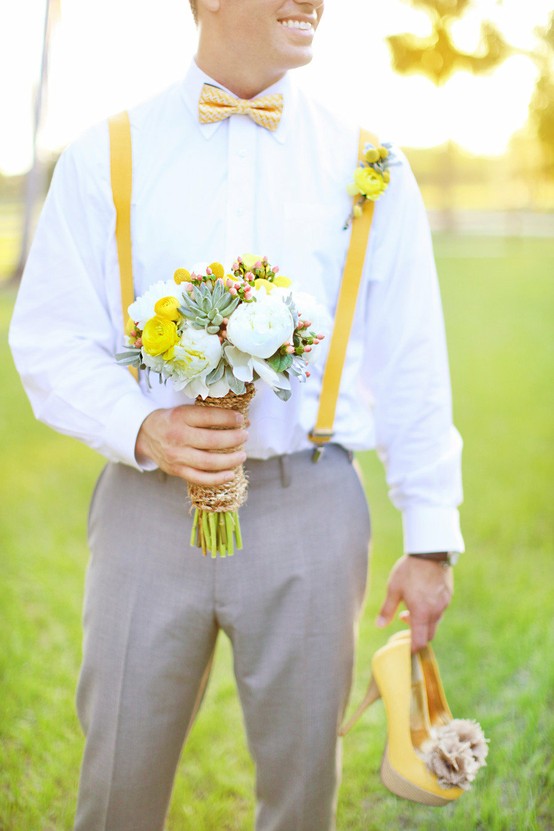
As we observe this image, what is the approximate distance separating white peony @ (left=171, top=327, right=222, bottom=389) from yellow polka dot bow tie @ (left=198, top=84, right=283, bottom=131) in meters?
0.59

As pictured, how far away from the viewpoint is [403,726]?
2004 mm

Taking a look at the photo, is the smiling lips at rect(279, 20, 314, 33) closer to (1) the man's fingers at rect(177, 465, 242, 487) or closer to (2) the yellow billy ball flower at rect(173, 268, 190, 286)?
(2) the yellow billy ball flower at rect(173, 268, 190, 286)

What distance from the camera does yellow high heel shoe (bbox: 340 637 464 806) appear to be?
193 centimetres

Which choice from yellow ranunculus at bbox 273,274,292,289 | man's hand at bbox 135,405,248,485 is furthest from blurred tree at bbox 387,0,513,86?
man's hand at bbox 135,405,248,485

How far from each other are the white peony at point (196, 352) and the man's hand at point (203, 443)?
14cm

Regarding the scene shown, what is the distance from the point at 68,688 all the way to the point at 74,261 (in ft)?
7.50

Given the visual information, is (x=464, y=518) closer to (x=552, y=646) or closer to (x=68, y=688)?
(x=552, y=646)

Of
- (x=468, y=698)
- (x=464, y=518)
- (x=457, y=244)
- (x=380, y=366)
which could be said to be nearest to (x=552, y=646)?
(x=468, y=698)

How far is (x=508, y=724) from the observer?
10.4 feet

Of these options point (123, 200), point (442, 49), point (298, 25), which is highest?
point (442, 49)

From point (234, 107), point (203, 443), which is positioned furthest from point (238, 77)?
point (203, 443)

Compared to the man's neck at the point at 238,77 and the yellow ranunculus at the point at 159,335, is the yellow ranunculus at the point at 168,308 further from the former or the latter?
the man's neck at the point at 238,77

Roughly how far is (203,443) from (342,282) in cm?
51

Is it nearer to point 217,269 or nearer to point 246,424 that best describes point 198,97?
Answer: point 217,269
